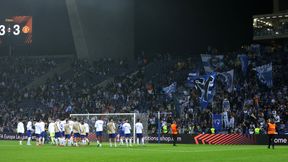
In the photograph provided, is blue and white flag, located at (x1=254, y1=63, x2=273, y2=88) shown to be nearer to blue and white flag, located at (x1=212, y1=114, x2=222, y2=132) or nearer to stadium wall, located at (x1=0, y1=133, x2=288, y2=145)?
blue and white flag, located at (x1=212, y1=114, x2=222, y2=132)

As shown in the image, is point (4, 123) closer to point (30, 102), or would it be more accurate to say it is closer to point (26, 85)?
point (30, 102)

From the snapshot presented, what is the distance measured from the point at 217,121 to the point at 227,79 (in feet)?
20.5

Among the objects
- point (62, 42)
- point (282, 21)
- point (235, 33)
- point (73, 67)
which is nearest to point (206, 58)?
point (282, 21)

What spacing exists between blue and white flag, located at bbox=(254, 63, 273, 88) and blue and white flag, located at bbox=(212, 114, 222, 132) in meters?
6.32

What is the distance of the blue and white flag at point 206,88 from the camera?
49.7m

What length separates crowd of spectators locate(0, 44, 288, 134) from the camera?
48531mm

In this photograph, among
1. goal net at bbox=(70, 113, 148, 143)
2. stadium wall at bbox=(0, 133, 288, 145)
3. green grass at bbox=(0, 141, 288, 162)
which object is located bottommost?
green grass at bbox=(0, 141, 288, 162)

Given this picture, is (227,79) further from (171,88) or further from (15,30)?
(15,30)

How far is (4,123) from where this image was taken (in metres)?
63.0

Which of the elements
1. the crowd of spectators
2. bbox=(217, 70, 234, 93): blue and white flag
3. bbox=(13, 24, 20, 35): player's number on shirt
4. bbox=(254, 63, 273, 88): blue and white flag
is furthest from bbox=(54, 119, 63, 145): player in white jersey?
bbox=(13, 24, 20, 35): player's number on shirt

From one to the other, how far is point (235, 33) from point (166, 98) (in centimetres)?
1813

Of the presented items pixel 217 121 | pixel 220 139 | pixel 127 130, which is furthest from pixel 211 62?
pixel 127 130

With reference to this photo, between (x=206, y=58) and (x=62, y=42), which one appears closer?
(x=206, y=58)

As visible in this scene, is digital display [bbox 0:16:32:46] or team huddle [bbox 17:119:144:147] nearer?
team huddle [bbox 17:119:144:147]
